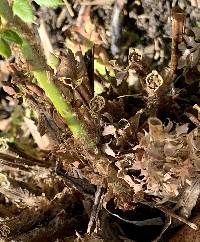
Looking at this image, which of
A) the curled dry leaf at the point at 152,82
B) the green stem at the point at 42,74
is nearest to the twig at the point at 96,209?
the green stem at the point at 42,74

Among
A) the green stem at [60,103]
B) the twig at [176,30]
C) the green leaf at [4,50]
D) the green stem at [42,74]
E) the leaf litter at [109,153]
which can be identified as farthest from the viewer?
the twig at [176,30]

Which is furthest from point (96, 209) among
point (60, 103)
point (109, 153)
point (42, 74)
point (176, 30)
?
point (176, 30)

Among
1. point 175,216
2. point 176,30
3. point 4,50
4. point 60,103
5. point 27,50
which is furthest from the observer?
point 176,30

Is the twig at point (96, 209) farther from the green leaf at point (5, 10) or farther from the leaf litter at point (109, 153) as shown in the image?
the green leaf at point (5, 10)

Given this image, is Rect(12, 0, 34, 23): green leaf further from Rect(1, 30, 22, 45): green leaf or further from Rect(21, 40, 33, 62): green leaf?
Rect(21, 40, 33, 62): green leaf

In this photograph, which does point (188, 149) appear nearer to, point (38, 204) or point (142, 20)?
point (38, 204)

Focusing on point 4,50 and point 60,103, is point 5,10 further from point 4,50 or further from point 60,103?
point 60,103

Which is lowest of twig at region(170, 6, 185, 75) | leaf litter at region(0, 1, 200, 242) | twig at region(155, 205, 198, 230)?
twig at region(155, 205, 198, 230)

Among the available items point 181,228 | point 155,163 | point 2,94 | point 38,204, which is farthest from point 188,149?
point 2,94

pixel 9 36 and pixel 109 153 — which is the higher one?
pixel 9 36

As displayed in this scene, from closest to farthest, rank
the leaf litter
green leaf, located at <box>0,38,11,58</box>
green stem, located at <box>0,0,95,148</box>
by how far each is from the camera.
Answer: green leaf, located at <box>0,38,11,58</box> → green stem, located at <box>0,0,95,148</box> → the leaf litter

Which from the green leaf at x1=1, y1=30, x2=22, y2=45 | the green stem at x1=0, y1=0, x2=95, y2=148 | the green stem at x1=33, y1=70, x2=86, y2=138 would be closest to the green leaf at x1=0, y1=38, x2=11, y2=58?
the green leaf at x1=1, y1=30, x2=22, y2=45
